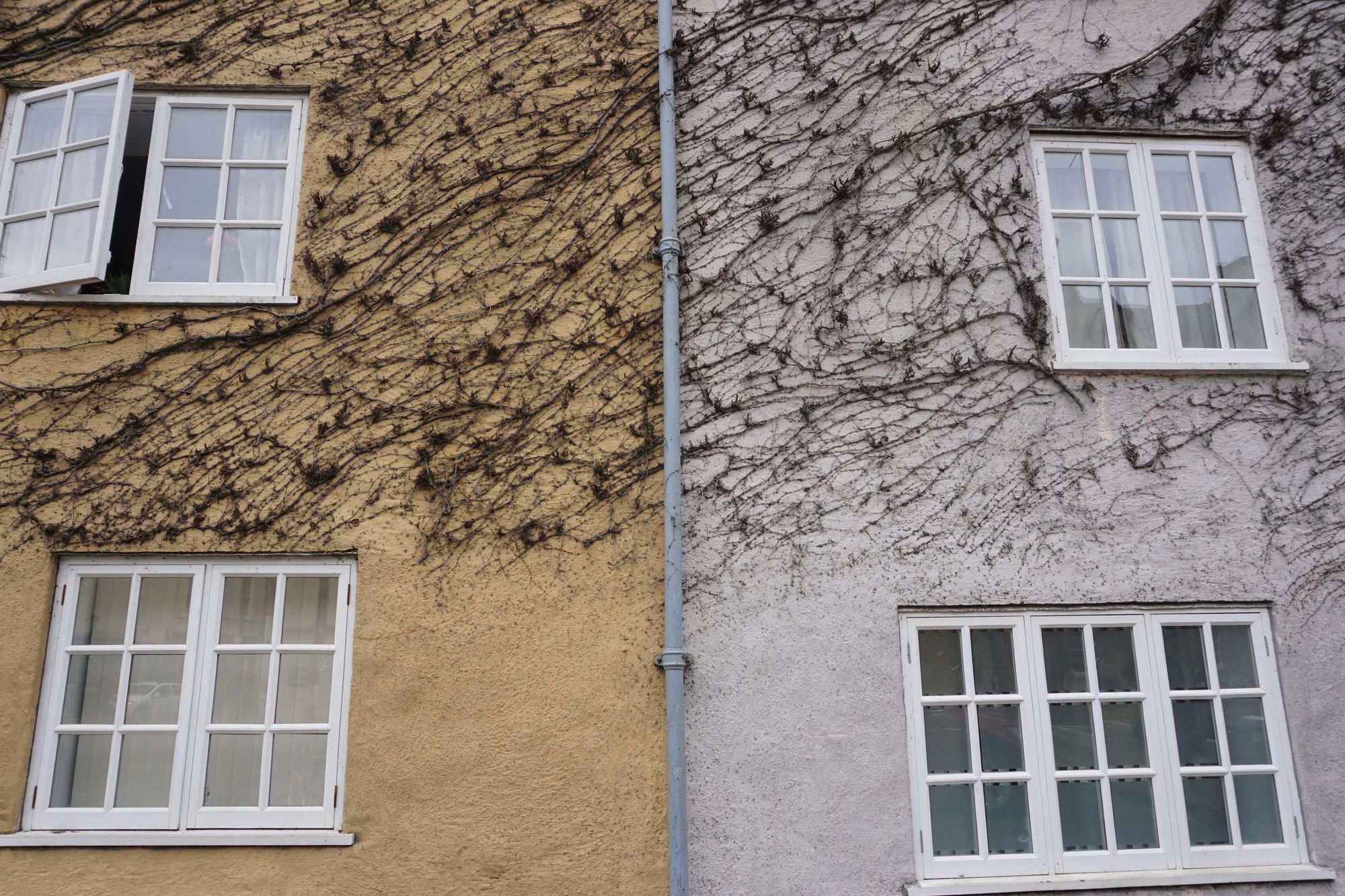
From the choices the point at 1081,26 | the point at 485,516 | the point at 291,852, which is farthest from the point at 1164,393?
the point at 291,852

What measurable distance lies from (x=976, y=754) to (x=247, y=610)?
11.9 ft

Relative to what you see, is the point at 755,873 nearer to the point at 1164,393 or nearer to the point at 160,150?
the point at 1164,393

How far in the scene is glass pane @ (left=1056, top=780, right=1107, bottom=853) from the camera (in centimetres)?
439

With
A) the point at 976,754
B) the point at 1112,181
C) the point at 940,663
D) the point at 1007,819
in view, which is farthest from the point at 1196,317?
the point at 1007,819

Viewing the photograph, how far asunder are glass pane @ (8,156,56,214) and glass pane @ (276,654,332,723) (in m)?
2.83


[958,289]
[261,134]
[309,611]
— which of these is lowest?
[309,611]

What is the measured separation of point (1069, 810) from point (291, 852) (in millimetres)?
3680

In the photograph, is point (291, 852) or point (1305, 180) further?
point (1305, 180)

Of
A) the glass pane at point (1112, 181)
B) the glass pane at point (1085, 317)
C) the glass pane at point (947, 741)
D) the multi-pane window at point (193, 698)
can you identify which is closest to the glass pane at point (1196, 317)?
the glass pane at point (1085, 317)

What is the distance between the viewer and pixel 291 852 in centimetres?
414

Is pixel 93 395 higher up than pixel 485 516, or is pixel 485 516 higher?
pixel 93 395

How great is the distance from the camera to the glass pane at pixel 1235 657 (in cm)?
458

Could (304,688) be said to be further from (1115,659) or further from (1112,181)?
(1112,181)

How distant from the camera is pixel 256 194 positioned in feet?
16.3
